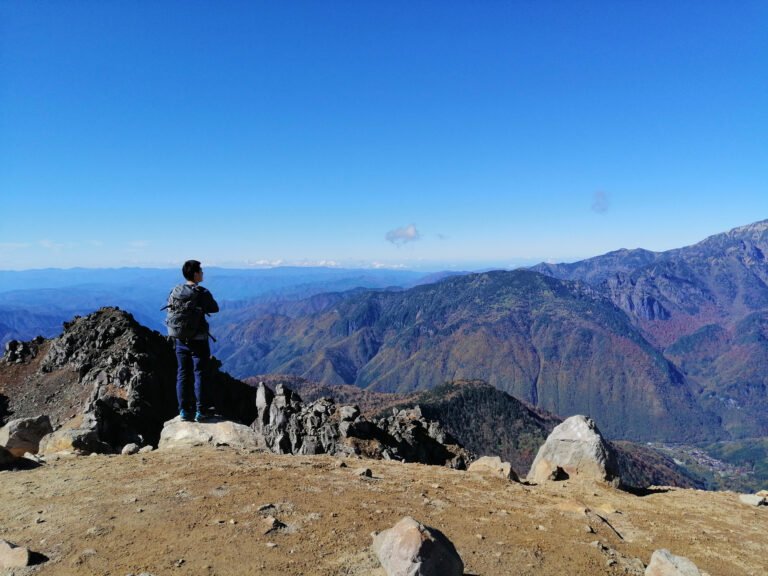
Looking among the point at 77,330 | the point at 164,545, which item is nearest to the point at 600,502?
the point at 164,545

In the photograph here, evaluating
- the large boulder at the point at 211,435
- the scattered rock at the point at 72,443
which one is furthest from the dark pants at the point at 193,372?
the scattered rock at the point at 72,443

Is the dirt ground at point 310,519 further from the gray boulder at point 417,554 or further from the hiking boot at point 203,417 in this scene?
the hiking boot at point 203,417

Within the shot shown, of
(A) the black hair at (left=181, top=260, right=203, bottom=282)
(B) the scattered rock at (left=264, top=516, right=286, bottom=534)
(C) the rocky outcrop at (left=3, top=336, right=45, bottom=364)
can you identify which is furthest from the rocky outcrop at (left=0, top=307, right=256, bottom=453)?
(B) the scattered rock at (left=264, top=516, right=286, bottom=534)

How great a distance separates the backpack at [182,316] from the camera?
16.3m

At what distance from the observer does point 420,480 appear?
1576 cm

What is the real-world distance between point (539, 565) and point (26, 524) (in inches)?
452

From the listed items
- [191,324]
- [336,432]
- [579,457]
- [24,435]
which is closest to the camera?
[191,324]

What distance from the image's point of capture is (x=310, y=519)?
10844 mm

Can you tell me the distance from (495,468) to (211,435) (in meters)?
12.0

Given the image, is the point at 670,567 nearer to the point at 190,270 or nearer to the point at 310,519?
the point at 310,519

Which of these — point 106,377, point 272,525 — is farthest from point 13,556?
point 106,377

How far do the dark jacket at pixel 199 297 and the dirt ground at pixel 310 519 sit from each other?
4439 millimetres

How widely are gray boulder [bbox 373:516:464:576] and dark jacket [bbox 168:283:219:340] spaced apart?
11010 millimetres

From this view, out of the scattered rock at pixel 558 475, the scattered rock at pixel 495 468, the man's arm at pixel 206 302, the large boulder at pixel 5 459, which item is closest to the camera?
the large boulder at pixel 5 459
